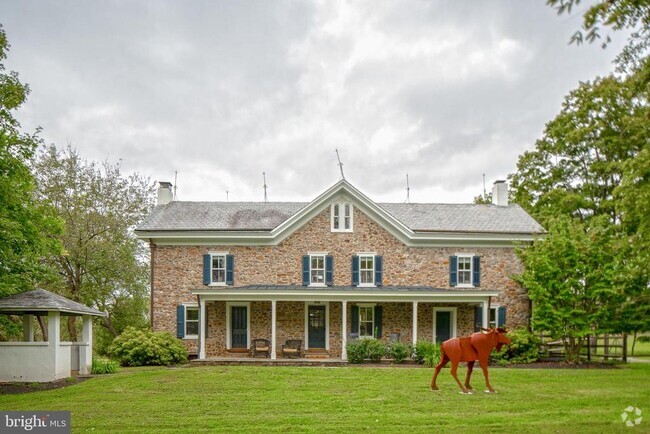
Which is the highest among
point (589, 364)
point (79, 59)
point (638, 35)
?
point (79, 59)

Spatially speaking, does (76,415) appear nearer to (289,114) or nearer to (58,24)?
(58,24)

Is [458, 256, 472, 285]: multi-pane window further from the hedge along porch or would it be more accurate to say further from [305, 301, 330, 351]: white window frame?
[305, 301, 330, 351]: white window frame

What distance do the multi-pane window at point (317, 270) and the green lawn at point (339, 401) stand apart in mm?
6085

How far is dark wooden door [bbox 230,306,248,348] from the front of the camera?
24344 millimetres

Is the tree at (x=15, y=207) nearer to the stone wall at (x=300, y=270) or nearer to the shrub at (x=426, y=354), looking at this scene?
the stone wall at (x=300, y=270)

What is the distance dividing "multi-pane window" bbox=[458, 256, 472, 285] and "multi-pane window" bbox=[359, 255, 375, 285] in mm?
3781

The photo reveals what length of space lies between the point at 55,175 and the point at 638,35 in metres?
26.7

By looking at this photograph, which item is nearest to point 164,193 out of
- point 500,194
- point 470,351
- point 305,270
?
point 305,270

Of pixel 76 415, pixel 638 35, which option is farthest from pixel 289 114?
pixel 638 35

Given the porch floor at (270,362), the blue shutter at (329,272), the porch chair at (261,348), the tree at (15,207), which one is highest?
the tree at (15,207)

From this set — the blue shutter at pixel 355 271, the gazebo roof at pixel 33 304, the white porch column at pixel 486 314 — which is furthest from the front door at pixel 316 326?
the gazebo roof at pixel 33 304

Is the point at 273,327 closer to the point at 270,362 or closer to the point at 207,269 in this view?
the point at 270,362

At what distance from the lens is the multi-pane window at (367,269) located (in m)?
24.7

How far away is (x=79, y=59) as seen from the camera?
19.7 m
